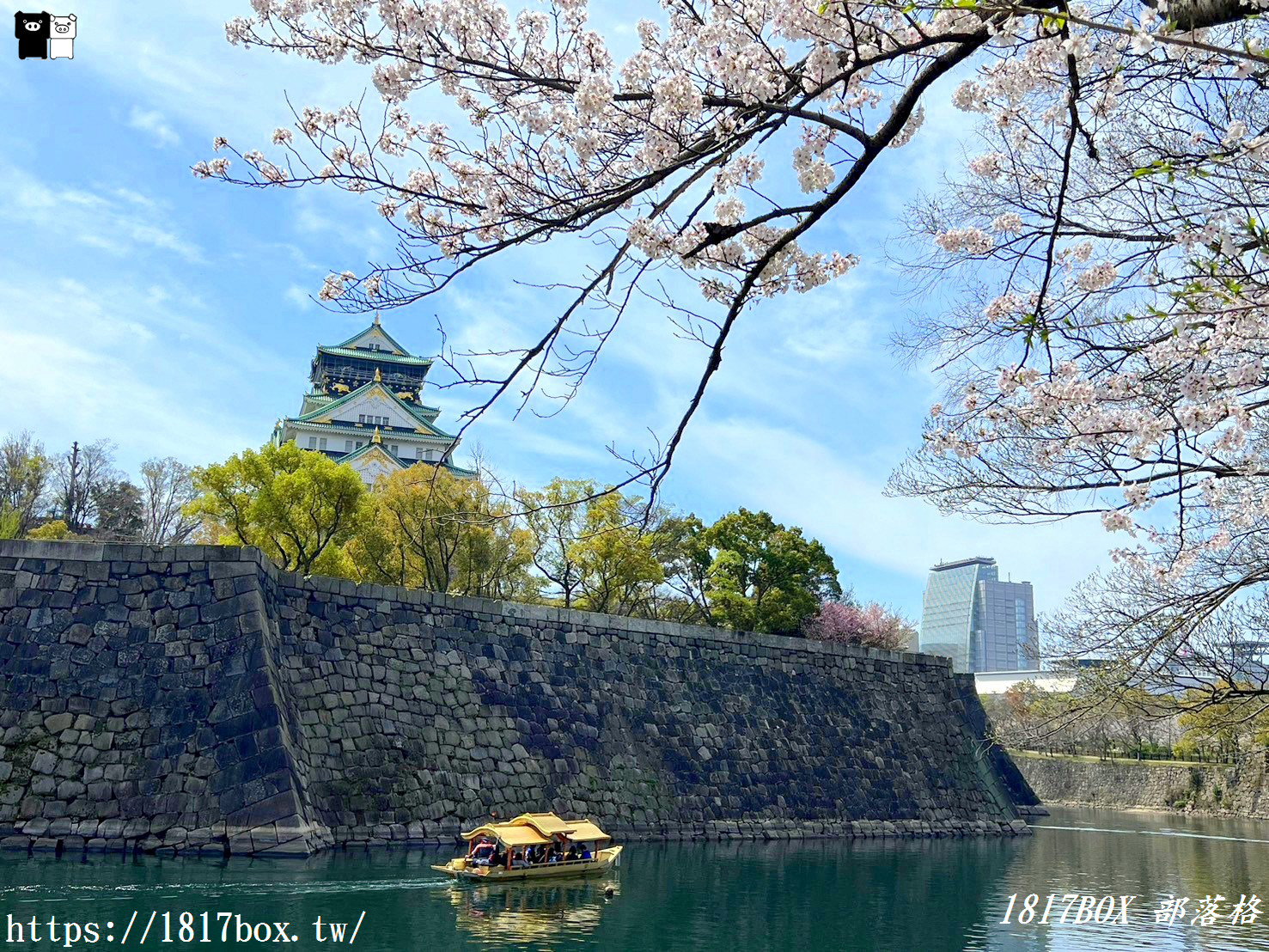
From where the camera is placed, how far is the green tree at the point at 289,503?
22.2 m

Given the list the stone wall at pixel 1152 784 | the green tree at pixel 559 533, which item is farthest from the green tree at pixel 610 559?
the stone wall at pixel 1152 784

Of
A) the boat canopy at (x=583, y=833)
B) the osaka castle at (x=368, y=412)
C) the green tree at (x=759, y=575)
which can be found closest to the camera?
the boat canopy at (x=583, y=833)

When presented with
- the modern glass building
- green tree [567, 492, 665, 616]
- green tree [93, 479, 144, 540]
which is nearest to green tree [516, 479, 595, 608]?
green tree [567, 492, 665, 616]

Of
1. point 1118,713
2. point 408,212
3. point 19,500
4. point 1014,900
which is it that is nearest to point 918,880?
point 1014,900

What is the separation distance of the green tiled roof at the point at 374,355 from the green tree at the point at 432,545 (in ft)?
Answer: 74.9

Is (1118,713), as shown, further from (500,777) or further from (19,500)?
(19,500)

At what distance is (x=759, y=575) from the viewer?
27.3m

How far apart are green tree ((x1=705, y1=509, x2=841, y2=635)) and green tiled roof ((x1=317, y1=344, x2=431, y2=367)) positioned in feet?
77.9

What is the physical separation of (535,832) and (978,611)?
474ft

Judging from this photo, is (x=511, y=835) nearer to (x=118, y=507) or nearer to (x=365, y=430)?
(x=118, y=507)

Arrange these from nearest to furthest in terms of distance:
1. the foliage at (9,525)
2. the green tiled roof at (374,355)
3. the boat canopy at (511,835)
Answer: the boat canopy at (511,835) < the foliage at (9,525) < the green tiled roof at (374,355)

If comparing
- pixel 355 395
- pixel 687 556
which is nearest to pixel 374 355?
pixel 355 395

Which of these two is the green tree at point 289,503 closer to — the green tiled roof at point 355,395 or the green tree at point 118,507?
the green tree at point 118,507

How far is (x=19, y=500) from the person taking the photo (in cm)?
3216
